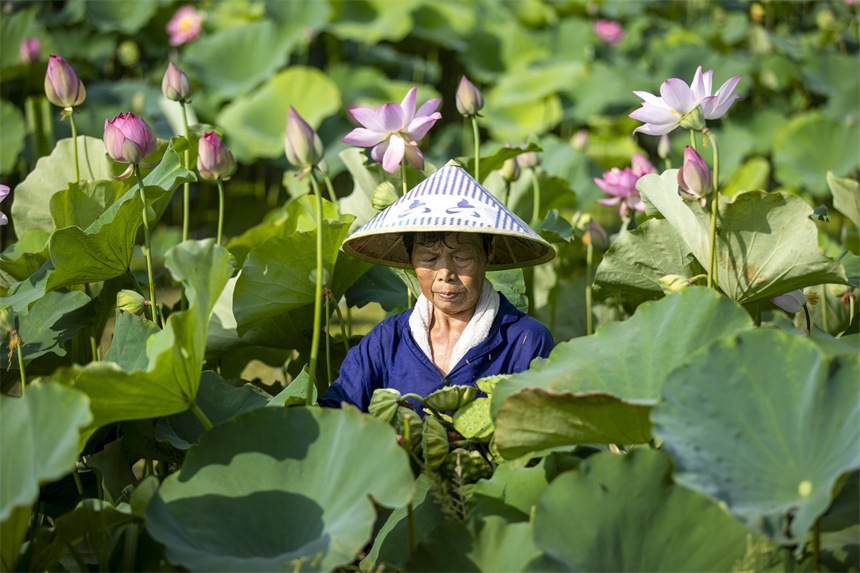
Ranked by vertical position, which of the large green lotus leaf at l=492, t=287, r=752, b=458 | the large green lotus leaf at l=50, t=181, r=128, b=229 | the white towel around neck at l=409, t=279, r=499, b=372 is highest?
the large green lotus leaf at l=492, t=287, r=752, b=458

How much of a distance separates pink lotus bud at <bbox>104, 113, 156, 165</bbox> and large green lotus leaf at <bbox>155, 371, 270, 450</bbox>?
385mm

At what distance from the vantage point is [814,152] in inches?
142

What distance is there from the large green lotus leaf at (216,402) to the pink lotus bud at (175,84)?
0.59 metres

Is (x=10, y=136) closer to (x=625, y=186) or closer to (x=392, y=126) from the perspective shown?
(x=392, y=126)

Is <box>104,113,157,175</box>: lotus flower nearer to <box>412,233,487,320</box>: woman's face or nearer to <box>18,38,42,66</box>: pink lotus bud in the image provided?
<box>412,233,487,320</box>: woman's face

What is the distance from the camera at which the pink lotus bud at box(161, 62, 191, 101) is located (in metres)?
1.47

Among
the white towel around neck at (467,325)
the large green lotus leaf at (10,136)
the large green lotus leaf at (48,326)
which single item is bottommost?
the large green lotus leaf at (10,136)

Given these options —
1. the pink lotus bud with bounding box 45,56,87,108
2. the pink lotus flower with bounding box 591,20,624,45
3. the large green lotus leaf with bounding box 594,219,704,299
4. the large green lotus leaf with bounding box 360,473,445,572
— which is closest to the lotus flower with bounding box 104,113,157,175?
the pink lotus bud with bounding box 45,56,87,108

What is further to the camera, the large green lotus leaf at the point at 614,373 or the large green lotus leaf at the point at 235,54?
the large green lotus leaf at the point at 235,54

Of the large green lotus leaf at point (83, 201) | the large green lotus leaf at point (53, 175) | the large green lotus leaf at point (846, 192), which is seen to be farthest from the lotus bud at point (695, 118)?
the large green lotus leaf at point (53, 175)

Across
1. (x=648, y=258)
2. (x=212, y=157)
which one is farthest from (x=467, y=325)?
(x=212, y=157)

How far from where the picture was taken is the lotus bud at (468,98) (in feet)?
4.86

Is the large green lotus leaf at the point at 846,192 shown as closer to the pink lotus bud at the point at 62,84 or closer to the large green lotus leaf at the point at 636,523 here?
the large green lotus leaf at the point at 636,523

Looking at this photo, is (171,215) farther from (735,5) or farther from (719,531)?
(735,5)
